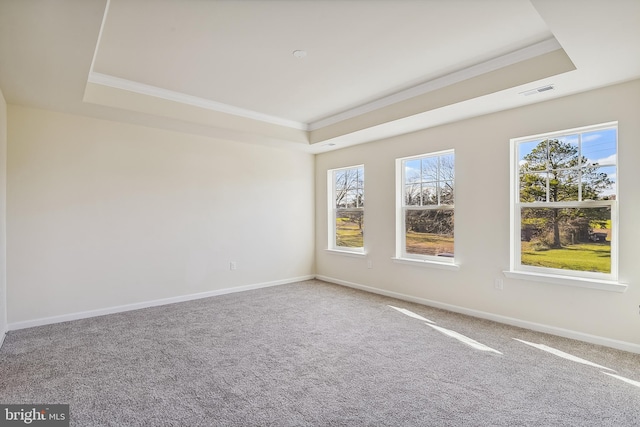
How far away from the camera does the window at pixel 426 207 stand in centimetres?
424

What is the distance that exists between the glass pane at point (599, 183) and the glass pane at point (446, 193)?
1.37 meters

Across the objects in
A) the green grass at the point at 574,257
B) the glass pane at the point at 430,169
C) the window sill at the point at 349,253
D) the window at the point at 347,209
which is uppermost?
the glass pane at the point at 430,169

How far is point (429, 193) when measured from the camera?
447 centimetres

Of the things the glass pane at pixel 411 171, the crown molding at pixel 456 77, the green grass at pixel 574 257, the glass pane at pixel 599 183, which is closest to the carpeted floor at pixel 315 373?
the green grass at pixel 574 257

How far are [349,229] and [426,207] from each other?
5.20 ft

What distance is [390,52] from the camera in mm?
2891

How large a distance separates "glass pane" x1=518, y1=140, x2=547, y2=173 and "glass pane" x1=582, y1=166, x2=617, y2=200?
0.38m

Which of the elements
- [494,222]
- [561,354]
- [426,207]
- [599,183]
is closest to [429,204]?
[426,207]

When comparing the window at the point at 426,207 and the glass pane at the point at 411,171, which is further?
the glass pane at the point at 411,171

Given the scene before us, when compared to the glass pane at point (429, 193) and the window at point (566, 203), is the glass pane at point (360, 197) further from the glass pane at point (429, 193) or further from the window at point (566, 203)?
the window at point (566, 203)

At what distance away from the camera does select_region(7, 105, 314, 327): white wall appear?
347cm

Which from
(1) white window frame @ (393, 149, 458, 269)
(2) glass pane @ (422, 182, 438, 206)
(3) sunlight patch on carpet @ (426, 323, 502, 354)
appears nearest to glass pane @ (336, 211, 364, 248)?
(1) white window frame @ (393, 149, 458, 269)

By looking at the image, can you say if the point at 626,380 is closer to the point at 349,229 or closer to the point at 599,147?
the point at 599,147

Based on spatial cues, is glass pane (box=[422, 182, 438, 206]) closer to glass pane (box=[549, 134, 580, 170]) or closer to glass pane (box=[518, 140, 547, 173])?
glass pane (box=[518, 140, 547, 173])
